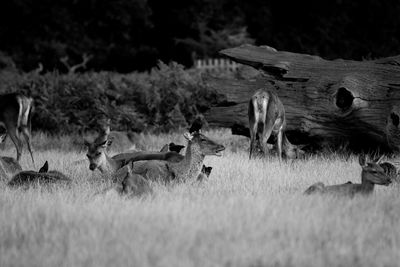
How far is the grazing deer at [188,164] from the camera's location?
1031 centimetres

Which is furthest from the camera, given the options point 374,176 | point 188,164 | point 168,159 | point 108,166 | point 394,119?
point 394,119

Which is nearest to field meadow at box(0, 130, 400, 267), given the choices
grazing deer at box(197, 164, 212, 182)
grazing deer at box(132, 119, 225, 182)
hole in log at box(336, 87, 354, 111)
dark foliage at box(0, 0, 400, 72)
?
grazing deer at box(197, 164, 212, 182)

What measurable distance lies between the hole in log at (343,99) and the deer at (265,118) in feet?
3.25

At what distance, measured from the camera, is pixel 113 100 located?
18344 millimetres

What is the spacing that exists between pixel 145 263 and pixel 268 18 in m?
26.3

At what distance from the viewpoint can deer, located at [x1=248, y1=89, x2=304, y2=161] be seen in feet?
41.5

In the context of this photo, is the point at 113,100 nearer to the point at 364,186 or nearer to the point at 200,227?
the point at 364,186

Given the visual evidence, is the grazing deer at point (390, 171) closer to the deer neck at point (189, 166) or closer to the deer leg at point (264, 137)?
the deer neck at point (189, 166)

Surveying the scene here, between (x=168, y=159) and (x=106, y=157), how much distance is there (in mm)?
902

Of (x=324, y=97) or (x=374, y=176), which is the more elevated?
(x=324, y=97)

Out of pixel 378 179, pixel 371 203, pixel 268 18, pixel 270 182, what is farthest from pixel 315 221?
pixel 268 18

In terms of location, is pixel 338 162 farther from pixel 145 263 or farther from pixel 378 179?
pixel 145 263

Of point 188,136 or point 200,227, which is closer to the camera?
point 200,227

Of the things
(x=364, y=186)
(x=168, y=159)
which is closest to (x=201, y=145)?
(x=168, y=159)
